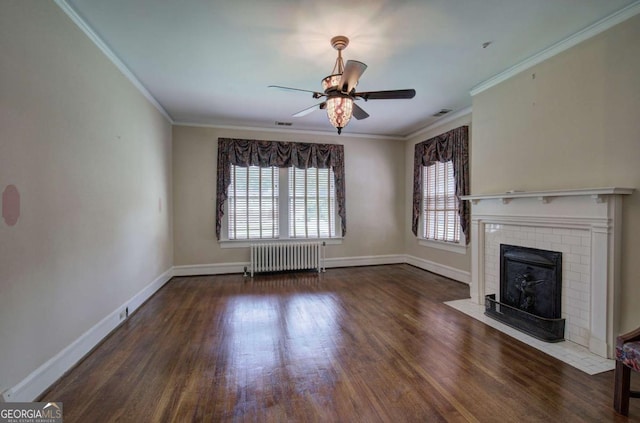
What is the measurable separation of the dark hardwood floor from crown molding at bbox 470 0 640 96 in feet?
10.2

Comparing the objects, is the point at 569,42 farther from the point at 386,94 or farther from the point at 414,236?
the point at 414,236

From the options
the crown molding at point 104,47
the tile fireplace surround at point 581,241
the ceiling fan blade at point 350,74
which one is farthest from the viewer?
the tile fireplace surround at point 581,241

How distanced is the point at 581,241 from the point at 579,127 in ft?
3.82

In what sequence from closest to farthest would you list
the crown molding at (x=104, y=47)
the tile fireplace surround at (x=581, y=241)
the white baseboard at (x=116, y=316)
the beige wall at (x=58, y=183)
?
the beige wall at (x=58, y=183), the white baseboard at (x=116, y=316), the crown molding at (x=104, y=47), the tile fireplace surround at (x=581, y=241)

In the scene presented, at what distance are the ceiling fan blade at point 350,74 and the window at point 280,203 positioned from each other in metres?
3.71

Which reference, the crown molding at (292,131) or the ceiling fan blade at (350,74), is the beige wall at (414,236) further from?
the ceiling fan blade at (350,74)

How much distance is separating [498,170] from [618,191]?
1.44 meters

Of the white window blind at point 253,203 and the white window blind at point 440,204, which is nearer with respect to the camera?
the white window blind at point 440,204

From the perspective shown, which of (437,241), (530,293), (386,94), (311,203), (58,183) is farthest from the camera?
(311,203)

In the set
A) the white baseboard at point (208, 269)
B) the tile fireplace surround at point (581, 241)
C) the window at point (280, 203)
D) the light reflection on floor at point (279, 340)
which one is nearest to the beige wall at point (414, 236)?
the tile fireplace surround at point (581, 241)

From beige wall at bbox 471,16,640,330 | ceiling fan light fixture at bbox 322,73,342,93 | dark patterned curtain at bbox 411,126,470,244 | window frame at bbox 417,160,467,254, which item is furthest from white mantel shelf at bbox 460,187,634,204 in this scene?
ceiling fan light fixture at bbox 322,73,342,93

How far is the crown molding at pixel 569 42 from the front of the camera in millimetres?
2516

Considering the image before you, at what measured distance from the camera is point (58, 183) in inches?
92.0

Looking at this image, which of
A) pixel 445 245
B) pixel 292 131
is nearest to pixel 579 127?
pixel 445 245
